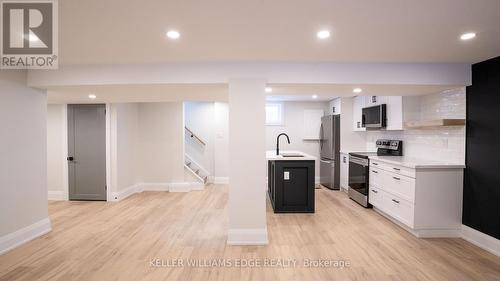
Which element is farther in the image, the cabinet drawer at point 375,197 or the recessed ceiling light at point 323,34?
the cabinet drawer at point 375,197

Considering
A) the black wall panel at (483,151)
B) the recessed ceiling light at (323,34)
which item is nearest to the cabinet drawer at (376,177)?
the black wall panel at (483,151)

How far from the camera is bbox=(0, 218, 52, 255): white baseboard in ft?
9.99

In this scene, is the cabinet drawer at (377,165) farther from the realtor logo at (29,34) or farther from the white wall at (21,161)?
the white wall at (21,161)

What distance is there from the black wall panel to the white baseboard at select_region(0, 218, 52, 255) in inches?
236

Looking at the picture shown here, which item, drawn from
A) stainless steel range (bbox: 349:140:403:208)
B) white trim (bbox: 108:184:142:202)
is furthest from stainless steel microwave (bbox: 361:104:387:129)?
white trim (bbox: 108:184:142:202)

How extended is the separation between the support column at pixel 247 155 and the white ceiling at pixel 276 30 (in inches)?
18.0

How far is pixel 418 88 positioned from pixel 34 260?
5.43 meters

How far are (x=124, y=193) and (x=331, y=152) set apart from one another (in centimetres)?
514

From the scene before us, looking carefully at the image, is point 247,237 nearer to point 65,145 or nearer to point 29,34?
point 29,34

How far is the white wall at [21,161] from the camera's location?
3.08 metres

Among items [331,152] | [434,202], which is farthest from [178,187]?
[434,202]

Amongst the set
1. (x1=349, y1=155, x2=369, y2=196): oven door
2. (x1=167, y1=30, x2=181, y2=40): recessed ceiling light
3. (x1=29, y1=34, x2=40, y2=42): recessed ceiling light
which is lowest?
(x1=349, y1=155, x2=369, y2=196): oven door

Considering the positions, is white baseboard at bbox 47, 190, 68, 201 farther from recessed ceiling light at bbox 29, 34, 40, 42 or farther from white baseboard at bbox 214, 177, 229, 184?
recessed ceiling light at bbox 29, 34, 40, 42

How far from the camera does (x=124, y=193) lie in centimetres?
564
